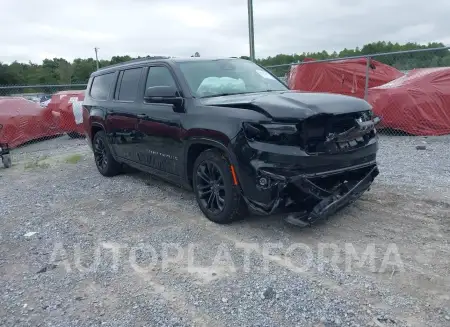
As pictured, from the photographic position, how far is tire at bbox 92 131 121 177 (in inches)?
274

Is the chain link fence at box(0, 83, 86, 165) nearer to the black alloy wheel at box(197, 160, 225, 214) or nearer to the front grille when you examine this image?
the black alloy wheel at box(197, 160, 225, 214)

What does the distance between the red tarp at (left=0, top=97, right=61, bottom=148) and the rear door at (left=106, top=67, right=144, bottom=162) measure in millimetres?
6564

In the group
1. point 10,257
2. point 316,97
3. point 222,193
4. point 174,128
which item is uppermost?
point 316,97

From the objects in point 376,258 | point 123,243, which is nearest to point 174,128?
point 123,243

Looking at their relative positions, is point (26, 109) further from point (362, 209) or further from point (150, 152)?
point (362, 209)

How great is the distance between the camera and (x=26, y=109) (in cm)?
1212

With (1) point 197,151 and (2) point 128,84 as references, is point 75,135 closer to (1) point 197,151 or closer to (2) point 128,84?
(2) point 128,84

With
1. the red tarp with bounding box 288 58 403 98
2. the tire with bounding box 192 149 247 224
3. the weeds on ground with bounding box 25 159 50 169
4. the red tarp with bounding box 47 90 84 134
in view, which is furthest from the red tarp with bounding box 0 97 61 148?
the tire with bounding box 192 149 247 224

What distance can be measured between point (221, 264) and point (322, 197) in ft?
3.83

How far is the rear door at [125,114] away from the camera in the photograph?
582cm

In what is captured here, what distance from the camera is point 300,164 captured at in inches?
149

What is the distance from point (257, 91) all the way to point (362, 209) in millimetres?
1886

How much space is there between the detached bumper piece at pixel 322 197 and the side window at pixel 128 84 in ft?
9.97

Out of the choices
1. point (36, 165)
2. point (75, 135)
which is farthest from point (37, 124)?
point (36, 165)
